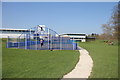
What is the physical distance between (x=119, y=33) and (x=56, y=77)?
114ft

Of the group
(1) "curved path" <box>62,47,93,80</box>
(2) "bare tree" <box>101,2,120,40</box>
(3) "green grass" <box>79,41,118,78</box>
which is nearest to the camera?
(1) "curved path" <box>62,47,93,80</box>

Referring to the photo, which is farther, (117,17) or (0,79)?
(117,17)

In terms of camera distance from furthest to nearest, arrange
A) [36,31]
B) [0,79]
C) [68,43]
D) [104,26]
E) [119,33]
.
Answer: [104,26] → [119,33] → [68,43] → [36,31] → [0,79]

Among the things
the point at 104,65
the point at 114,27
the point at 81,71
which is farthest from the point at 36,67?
the point at 114,27

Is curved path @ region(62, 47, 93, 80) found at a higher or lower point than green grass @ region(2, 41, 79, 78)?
lower

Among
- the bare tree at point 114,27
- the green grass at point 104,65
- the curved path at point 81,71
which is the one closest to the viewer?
the curved path at point 81,71

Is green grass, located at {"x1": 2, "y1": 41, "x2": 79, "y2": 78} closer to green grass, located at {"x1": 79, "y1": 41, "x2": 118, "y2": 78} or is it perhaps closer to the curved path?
the curved path

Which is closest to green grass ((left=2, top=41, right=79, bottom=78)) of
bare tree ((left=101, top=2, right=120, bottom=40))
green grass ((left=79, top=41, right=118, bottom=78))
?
green grass ((left=79, top=41, right=118, bottom=78))

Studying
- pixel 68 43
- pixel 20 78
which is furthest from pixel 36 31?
pixel 20 78

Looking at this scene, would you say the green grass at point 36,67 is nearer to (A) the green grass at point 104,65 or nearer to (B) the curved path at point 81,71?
(B) the curved path at point 81,71

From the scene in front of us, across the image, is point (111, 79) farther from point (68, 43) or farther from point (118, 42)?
point (118, 42)

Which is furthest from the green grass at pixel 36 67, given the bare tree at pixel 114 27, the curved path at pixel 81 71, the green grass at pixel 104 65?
the bare tree at pixel 114 27

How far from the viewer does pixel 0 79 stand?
560cm

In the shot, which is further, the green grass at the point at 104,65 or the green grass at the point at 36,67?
the green grass at the point at 104,65
